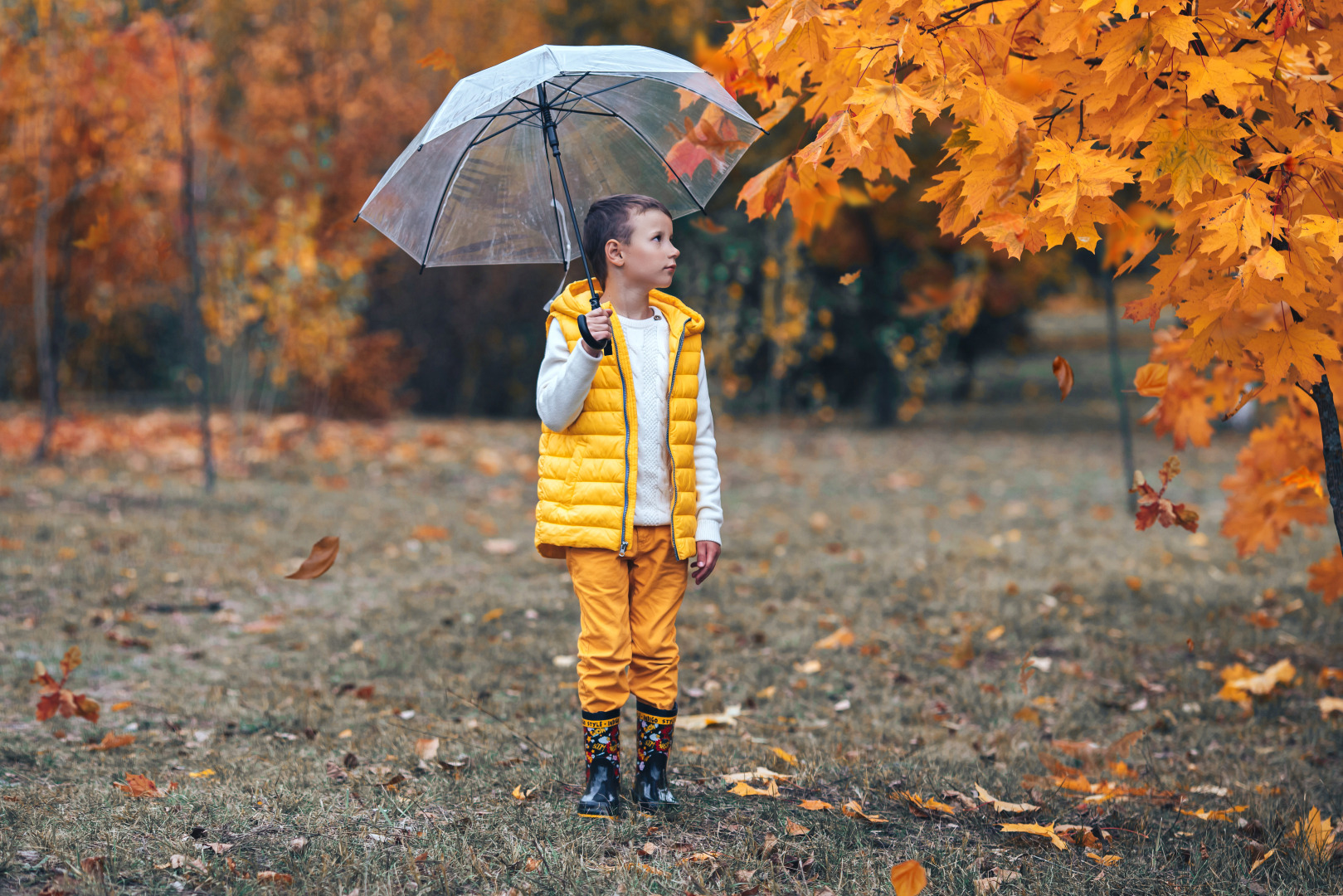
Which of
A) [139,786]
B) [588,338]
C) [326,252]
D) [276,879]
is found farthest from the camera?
[326,252]

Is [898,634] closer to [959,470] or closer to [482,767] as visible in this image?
[482,767]

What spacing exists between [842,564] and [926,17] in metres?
4.66

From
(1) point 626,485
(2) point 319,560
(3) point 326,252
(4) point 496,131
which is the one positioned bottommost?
(2) point 319,560

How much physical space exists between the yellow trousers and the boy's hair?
28.7 inches

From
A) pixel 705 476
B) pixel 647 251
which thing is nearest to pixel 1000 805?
pixel 705 476

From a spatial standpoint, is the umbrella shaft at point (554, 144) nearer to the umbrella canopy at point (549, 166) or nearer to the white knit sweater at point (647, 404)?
the umbrella canopy at point (549, 166)

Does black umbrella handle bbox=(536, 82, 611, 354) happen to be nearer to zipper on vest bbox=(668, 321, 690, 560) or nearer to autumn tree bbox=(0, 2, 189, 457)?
zipper on vest bbox=(668, 321, 690, 560)

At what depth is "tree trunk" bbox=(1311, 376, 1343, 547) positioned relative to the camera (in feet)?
9.04

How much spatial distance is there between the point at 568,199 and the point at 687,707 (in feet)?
7.18

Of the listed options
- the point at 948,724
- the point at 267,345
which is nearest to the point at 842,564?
the point at 948,724

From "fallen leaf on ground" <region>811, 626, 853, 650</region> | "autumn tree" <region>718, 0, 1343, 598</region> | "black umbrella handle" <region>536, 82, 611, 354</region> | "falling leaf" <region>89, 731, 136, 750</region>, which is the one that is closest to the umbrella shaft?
"black umbrella handle" <region>536, 82, 611, 354</region>

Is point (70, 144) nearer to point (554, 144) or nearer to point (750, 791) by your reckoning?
point (554, 144)

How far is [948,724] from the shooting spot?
13.2 ft

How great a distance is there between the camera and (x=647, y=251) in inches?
107
